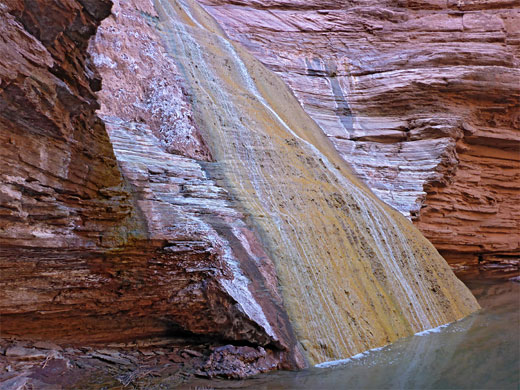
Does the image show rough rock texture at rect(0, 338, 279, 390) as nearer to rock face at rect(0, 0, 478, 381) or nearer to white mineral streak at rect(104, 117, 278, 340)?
rock face at rect(0, 0, 478, 381)

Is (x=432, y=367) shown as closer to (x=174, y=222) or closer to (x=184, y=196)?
(x=174, y=222)

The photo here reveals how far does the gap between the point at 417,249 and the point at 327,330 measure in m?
3.28

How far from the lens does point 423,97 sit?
12.2m

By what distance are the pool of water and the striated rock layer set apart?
294 millimetres

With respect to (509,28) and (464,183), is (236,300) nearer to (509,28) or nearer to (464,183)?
(464,183)

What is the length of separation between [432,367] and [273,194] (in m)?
3.05

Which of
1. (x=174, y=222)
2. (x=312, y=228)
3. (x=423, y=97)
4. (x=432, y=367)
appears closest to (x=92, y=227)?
(x=174, y=222)

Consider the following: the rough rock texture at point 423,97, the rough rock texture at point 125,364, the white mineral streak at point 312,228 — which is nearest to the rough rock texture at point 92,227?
the rough rock texture at point 125,364

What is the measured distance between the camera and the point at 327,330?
5.54 meters

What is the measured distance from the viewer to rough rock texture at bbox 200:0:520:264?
1178 cm

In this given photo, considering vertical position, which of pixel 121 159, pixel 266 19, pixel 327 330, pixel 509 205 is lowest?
pixel 509 205

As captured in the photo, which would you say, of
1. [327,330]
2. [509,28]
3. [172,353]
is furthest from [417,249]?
[509,28]

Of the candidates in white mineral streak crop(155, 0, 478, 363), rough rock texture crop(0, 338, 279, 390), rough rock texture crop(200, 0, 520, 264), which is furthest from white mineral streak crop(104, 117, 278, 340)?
rough rock texture crop(200, 0, 520, 264)

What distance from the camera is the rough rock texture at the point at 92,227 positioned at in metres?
3.74
